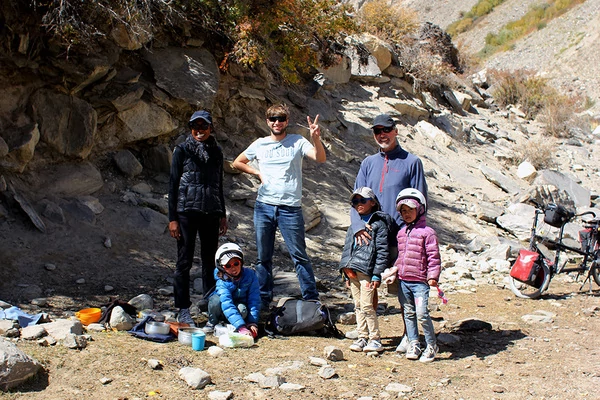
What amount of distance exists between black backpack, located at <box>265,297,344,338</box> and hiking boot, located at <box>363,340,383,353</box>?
0.48 meters

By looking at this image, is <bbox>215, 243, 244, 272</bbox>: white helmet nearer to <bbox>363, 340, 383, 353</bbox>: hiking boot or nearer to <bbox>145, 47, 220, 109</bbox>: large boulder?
<bbox>363, 340, 383, 353</bbox>: hiking boot

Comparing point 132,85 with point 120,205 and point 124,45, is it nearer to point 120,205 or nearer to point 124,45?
point 124,45

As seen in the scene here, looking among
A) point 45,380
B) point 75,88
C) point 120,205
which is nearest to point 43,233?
point 120,205

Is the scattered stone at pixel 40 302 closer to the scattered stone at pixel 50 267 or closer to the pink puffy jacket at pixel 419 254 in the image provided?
the scattered stone at pixel 50 267

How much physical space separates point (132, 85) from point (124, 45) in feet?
1.75

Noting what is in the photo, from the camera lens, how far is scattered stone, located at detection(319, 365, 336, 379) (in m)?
4.07

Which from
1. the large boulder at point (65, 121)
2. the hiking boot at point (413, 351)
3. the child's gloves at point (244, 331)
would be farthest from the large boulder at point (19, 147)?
the hiking boot at point (413, 351)

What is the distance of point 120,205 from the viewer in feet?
25.1

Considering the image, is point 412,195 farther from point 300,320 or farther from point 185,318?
point 185,318

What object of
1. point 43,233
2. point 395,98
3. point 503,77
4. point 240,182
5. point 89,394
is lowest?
point 89,394

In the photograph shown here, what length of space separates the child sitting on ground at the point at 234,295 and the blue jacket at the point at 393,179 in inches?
37.6

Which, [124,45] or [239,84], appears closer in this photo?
[124,45]

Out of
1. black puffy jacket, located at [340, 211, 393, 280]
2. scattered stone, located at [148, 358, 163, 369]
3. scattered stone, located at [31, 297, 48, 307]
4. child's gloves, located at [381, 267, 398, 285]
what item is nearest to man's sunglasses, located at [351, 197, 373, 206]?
black puffy jacket, located at [340, 211, 393, 280]

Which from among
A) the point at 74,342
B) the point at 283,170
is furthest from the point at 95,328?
the point at 283,170
